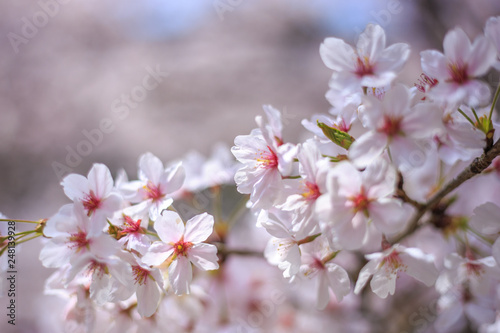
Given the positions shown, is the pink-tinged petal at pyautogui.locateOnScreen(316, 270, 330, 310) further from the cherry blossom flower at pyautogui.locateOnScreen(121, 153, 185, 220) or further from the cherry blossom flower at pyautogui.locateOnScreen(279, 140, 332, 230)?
the cherry blossom flower at pyautogui.locateOnScreen(121, 153, 185, 220)

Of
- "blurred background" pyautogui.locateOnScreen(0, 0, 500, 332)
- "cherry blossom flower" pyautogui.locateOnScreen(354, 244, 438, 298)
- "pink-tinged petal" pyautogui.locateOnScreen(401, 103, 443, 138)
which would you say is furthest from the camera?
"blurred background" pyautogui.locateOnScreen(0, 0, 500, 332)

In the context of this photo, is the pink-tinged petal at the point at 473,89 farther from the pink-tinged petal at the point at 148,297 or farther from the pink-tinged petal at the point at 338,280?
the pink-tinged petal at the point at 148,297

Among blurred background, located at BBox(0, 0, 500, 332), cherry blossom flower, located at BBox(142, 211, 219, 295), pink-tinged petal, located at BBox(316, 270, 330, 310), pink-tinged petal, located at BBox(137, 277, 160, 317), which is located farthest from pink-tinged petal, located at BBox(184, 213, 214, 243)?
blurred background, located at BBox(0, 0, 500, 332)

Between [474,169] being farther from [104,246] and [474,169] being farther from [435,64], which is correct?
[104,246]

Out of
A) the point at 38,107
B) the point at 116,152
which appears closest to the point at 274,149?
the point at 116,152

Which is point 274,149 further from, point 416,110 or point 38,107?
point 38,107
